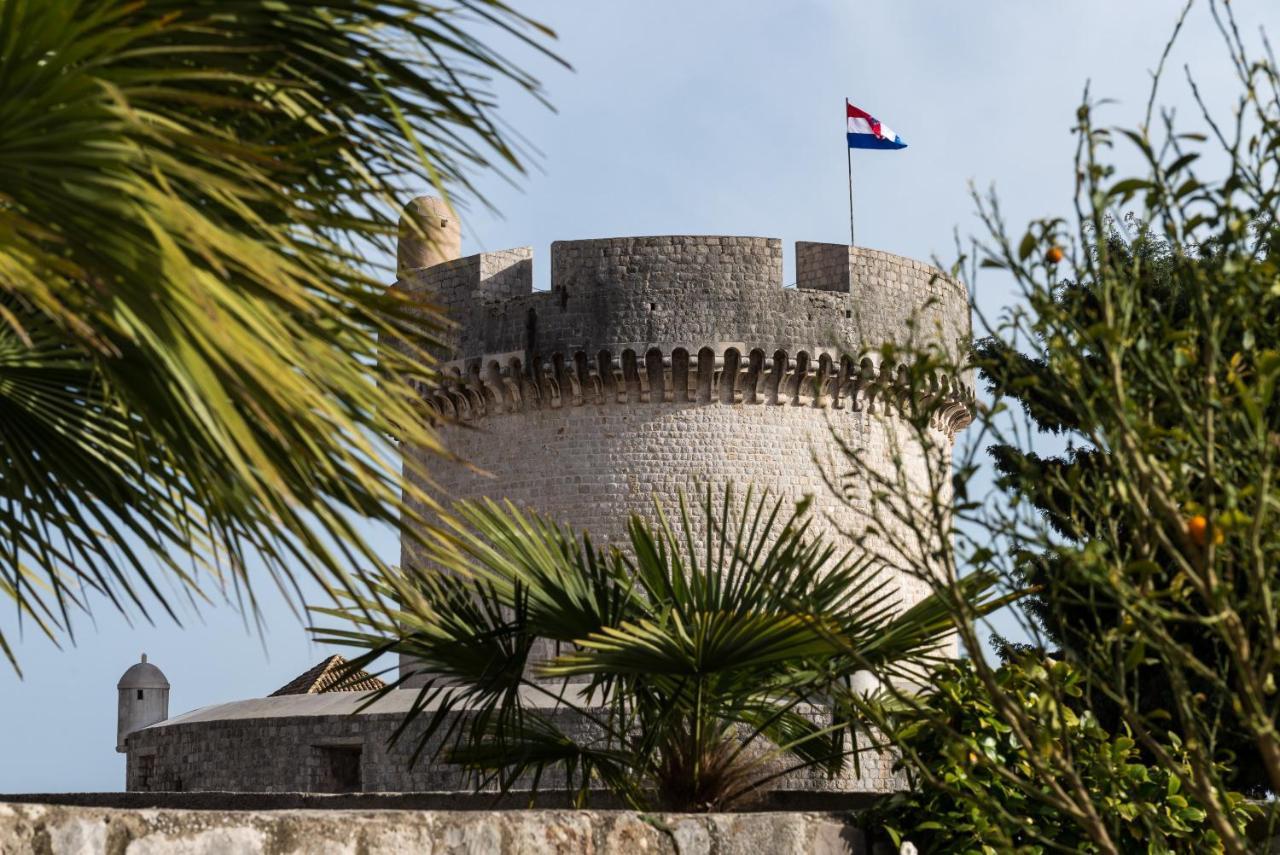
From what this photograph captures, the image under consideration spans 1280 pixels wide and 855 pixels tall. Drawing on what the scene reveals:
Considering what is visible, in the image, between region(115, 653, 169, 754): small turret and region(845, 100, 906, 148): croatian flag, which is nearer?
region(845, 100, 906, 148): croatian flag

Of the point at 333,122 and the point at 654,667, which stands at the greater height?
the point at 333,122

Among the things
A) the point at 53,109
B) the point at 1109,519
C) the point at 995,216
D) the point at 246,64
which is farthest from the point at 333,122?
the point at 1109,519

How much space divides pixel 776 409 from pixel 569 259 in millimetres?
2796

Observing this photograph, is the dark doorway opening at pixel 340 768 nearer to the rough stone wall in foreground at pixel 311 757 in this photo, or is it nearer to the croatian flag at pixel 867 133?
the rough stone wall in foreground at pixel 311 757

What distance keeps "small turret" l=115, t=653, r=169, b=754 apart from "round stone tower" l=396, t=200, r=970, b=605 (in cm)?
1091

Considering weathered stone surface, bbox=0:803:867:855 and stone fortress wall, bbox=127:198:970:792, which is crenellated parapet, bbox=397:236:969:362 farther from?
weathered stone surface, bbox=0:803:867:855

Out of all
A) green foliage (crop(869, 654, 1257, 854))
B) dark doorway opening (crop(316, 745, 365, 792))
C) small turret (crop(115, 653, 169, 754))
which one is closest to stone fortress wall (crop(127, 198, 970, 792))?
dark doorway opening (crop(316, 745, 365, 792))

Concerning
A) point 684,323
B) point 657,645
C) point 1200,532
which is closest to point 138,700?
point 684,323

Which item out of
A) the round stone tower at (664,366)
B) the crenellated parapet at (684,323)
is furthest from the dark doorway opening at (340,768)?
the crenellated parapet at (684,323)

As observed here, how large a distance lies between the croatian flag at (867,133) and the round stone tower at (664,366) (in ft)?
11.2

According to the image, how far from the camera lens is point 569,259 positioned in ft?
57.1

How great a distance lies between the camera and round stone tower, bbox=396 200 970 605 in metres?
17.2

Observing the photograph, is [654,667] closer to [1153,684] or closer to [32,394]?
[32,394]

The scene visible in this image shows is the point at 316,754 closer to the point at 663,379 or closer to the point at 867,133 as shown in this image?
the point at 663,379
